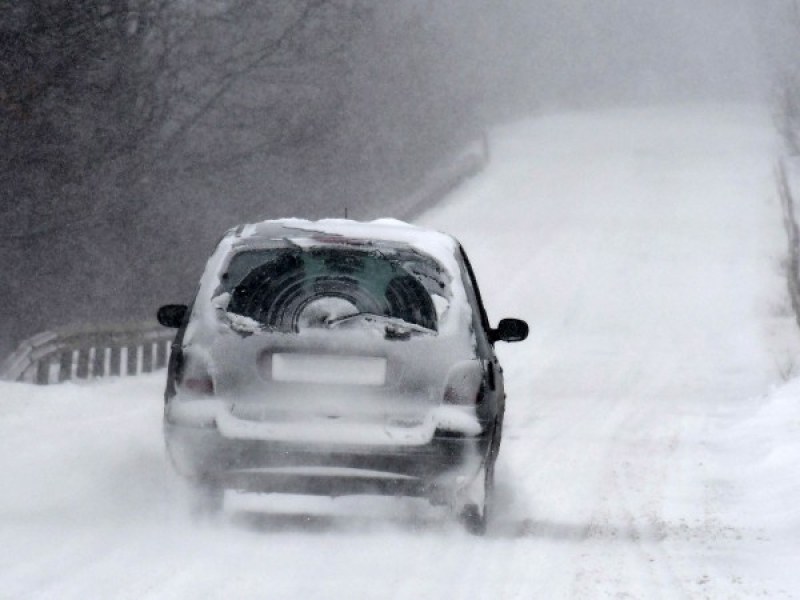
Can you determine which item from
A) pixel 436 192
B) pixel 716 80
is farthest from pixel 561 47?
pixel 436 192

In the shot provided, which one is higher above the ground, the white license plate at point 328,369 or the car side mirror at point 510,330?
the white license plate at point 328,369

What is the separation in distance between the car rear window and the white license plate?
0.32m

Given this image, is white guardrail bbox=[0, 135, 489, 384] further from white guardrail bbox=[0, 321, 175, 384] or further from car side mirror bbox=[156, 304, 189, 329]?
car side mirror bbox=[156, 304, 189, 329]

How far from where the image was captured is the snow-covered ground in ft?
20.7

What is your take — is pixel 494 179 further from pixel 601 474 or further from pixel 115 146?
pixel 601 474

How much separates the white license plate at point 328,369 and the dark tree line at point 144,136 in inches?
563

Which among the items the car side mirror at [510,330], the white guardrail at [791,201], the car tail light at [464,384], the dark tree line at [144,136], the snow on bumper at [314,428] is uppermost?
the car tail light at [464,384]

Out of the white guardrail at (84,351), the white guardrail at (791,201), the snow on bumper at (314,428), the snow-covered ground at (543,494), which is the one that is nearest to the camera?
the snow-covered ground at (543,494)

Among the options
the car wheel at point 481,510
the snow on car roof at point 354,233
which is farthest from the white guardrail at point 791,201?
the car wheel at point 481,510

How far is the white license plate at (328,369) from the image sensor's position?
7.17 meters

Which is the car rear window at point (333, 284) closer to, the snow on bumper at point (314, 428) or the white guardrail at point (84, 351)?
the snow on bumper at point (314, 428)

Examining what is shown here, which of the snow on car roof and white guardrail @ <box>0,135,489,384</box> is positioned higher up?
the snow on car roof

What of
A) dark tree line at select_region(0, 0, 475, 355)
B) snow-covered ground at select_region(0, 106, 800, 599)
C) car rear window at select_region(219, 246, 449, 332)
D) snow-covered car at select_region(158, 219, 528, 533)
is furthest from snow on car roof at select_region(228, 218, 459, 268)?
dark tree line at select_region(0, 0, 475, 355)

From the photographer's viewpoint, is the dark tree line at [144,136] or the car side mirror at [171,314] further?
the dark tree line at [144,136]
